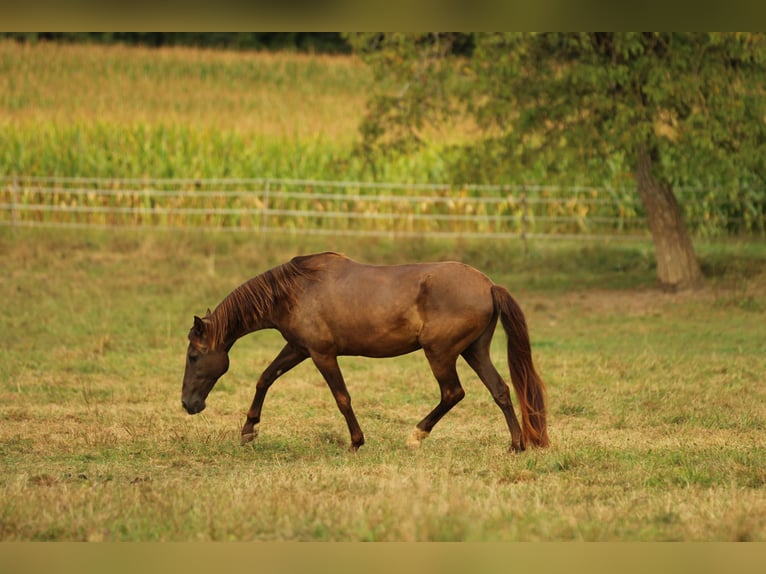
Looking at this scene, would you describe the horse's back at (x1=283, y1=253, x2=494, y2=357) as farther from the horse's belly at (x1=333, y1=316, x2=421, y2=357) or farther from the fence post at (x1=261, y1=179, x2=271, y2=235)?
the fence post at (x1=261, y1=179, x2=271, y2=235)

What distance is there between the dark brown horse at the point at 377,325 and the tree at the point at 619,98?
8.77m

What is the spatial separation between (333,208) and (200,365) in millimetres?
15679

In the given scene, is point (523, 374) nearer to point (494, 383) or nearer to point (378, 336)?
point (494, 383)

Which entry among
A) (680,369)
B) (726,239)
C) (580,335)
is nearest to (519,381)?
(680,369)

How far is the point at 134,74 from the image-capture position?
36.4 metres

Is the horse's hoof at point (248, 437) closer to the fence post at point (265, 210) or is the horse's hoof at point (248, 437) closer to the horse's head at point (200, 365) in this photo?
the horse's head at point (200, 365)

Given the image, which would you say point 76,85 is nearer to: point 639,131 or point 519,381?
point 639,131

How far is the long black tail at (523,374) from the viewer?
7.42 m

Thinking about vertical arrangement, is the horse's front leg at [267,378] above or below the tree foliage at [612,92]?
below

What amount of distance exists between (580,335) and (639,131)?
3229 mm

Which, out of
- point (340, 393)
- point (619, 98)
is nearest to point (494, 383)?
point (340, 393)

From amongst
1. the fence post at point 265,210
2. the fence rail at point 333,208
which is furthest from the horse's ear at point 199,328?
the fence post at point 265,210

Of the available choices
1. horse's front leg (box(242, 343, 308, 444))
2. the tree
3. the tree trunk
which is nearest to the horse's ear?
horse's front leg (box(242, 343, 308, 444))

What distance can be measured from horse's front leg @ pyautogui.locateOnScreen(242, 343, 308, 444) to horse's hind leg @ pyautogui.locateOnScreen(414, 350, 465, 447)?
40.9 inches
